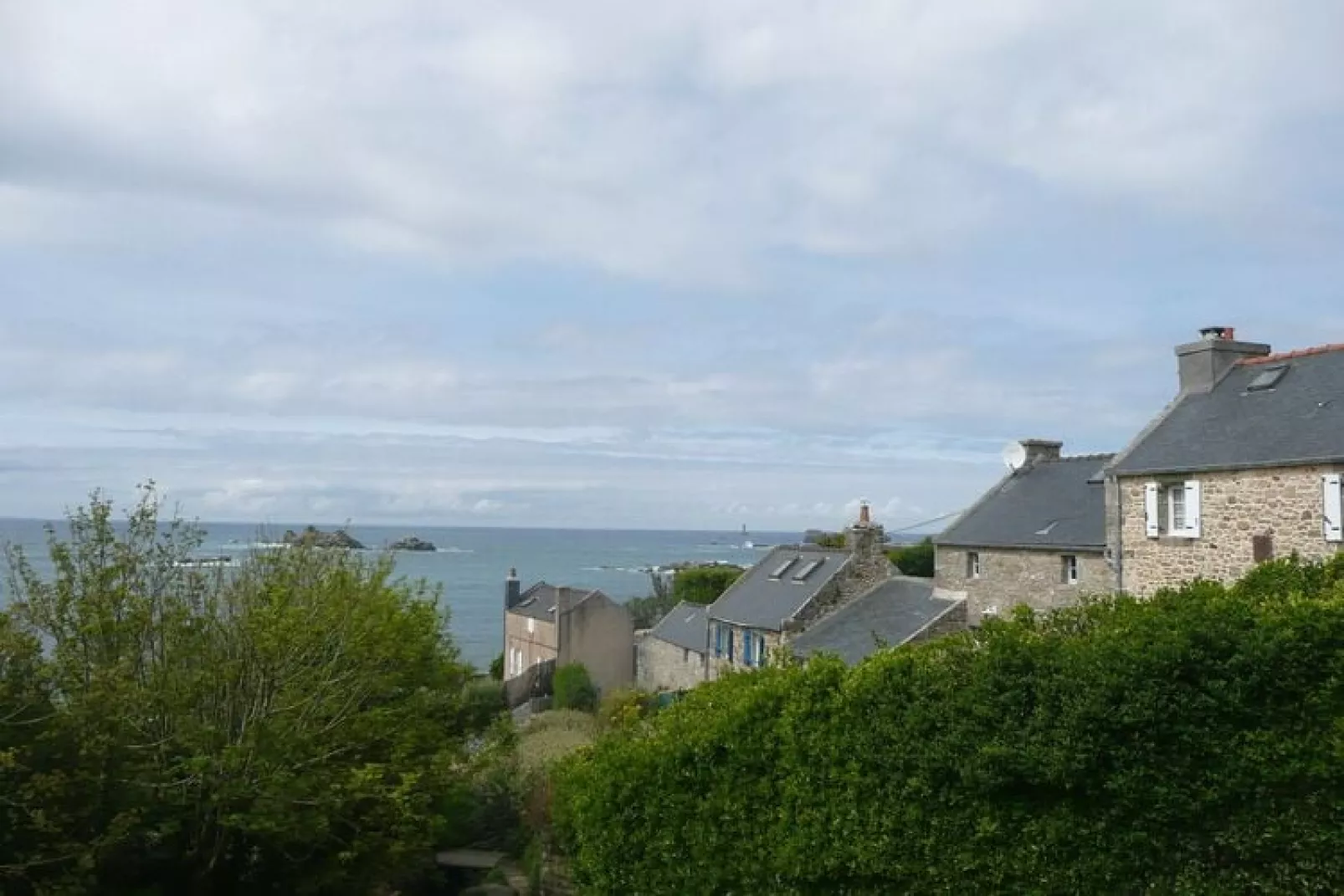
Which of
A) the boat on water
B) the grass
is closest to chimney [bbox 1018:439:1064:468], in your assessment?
the grass

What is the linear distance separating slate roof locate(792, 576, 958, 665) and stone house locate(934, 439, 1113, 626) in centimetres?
83

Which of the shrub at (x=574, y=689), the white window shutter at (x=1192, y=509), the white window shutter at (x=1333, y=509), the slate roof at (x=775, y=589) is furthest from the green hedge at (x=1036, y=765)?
the shrub at (x=574, y=689)

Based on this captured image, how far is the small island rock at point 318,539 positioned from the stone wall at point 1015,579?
1474cm

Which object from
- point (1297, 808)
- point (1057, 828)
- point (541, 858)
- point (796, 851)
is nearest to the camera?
point (1297, 808)

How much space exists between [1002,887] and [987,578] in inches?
696

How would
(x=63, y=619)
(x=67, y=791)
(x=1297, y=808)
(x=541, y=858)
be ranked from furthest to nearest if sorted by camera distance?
(x=541, y=858) → (x=63, y=619) → (x=67, y=791) → (x=1297, y=808)

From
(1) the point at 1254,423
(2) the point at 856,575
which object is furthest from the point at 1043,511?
(1) the point at 1254,423

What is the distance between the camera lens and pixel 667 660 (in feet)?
125

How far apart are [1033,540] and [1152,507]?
5.55m

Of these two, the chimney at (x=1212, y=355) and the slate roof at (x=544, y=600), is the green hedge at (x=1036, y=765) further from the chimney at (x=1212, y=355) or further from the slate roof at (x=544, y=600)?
the slate roof at (x=544, y=600)

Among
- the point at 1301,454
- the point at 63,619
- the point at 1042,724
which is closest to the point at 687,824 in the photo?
the point at 1042,724

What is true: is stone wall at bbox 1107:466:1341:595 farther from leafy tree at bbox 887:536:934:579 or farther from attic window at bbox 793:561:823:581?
leafy tree at bbox 887:536:934:579

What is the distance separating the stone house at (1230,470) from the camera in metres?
17.4

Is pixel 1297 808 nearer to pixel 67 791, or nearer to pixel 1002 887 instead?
pixel 1002 887
